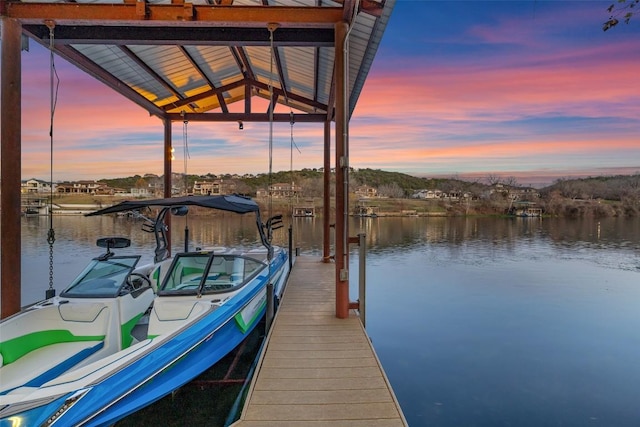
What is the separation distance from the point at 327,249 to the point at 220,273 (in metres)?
4.50

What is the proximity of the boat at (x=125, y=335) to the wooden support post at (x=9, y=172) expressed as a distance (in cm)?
76

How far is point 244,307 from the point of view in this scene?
3904 millimetres

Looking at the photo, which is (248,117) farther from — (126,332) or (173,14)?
(126,332)

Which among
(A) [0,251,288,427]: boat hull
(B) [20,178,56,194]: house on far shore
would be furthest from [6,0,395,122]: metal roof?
(A) [0,251,288,427]: boat hull

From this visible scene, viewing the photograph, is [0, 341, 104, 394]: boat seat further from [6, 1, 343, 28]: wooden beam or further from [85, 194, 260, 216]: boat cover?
[6, 1, 343, 28]: wooden beam

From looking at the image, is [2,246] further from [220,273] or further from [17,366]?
[220,273]

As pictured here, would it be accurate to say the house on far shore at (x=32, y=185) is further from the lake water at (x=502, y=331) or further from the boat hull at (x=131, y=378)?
the boat hull at (x=131, y=378)

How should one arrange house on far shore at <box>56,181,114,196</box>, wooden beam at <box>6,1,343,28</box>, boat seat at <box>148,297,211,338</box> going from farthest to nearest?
house on far shore at <box>56,181,114,196</box>
wooden beam at <box>6,1,343,28</box>
boat seat at <box>148,297,211,338</box>

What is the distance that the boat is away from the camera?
6.94 feet

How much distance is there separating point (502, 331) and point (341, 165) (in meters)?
5.13

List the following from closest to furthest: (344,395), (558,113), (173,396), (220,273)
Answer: (344,395) → (173,396) → (220,273) → (558,113)

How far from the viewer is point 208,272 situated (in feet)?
13.1

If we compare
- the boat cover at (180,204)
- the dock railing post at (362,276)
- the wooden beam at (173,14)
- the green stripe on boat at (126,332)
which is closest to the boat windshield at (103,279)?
the green stripe on boat at (126,332)

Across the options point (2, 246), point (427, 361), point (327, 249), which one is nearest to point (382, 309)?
point (327, 249)
